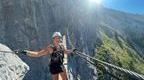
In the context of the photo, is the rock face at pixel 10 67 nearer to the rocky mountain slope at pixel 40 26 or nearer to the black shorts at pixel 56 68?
the black shorts at pixel 56 68

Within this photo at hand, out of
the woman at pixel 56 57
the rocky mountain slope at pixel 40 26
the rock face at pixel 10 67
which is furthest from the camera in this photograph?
the rocky mountain slope at pixel 40 26

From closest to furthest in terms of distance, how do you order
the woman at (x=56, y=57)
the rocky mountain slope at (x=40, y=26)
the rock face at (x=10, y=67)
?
the woman at (x=56, y=57) → the rock face at (x=10, y=67) → the rocky mountain slope at (x=40, y=26)

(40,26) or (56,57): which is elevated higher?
(40,26)

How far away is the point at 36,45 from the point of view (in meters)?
96.6

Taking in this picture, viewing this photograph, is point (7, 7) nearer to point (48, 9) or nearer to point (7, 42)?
point (7, 42)

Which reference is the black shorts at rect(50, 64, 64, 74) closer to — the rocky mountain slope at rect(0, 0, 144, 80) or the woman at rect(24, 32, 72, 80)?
the woman at rect(24, 32, 72, 80)

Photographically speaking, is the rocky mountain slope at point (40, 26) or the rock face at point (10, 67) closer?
the rock face at point (10, 67)

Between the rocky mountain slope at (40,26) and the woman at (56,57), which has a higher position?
the rocky mountain slope at (40,26)

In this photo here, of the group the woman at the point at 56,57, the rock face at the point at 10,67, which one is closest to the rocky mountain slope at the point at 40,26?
the rock face at the point at 10,67

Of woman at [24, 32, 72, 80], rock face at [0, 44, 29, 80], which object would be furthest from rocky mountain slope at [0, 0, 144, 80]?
woman at [24, 32, 72, 80]

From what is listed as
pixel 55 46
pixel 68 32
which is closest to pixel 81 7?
Answer: pixel 68 32

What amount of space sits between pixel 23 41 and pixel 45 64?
32.0ft

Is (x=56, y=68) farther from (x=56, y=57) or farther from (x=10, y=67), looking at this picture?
(x=10, y=67)

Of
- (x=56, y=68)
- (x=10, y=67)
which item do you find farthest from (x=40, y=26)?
(x=56, y=68)
